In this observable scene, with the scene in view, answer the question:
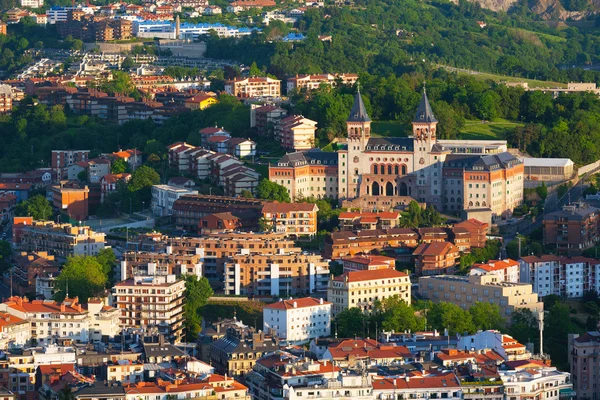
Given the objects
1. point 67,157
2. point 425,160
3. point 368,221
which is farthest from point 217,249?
point 67,157

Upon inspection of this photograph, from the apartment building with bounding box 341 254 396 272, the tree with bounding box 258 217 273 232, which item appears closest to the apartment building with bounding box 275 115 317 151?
the tree with bounding box 258 217 273 232

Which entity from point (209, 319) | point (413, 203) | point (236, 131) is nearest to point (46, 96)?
point (236, 131)

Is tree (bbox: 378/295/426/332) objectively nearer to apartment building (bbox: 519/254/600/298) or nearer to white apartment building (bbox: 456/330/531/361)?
white apartment building (bbox: 456/330/531/361)

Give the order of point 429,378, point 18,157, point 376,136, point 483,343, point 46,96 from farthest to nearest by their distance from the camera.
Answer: point 46,96 < point 18,157 < point 376,136 < point 483,343 < point 429,378

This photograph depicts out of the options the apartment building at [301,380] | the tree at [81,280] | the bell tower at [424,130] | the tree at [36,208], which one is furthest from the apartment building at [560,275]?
the tree at [36,208]

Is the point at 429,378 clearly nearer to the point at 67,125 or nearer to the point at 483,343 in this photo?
the point at 483,343

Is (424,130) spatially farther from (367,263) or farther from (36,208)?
(36,208)
